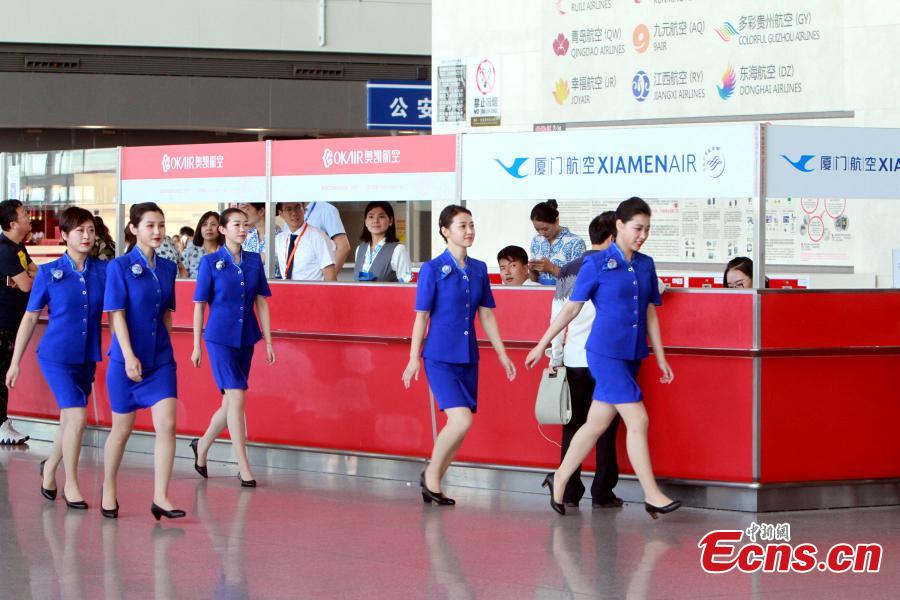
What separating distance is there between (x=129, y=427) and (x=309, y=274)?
248cm

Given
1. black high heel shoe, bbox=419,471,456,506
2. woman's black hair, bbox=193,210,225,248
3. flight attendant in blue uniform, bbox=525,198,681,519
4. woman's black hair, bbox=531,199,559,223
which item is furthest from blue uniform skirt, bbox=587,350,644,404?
woman's black hair, bbox=193,210,225,248

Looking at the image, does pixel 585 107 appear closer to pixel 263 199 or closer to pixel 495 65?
pixel 495 65

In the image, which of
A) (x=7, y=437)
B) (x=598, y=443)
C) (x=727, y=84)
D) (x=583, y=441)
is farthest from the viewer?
(x=727, y=84)

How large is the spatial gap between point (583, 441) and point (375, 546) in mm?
1259

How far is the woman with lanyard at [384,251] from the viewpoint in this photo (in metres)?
9.34

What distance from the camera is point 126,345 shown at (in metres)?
7.12

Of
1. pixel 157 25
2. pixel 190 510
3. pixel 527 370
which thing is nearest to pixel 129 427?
pixel 190 510

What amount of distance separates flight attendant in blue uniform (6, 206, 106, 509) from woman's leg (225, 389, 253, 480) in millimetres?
925

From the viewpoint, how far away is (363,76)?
24.2 metres

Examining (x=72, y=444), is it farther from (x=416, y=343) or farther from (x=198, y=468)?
(x=416, y=343)

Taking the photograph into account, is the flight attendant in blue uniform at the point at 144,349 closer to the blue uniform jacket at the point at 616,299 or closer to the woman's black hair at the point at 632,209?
the blue uniform jacket at the point at 616,299

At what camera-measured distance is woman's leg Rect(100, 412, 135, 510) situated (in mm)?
7336

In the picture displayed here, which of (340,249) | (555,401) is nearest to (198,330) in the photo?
(340,249)

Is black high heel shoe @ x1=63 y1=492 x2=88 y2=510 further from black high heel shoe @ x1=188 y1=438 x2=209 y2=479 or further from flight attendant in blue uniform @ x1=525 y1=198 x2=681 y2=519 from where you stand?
flight attendant in blue uniform @ x1=525 y1=198 x2=681 y2=519
